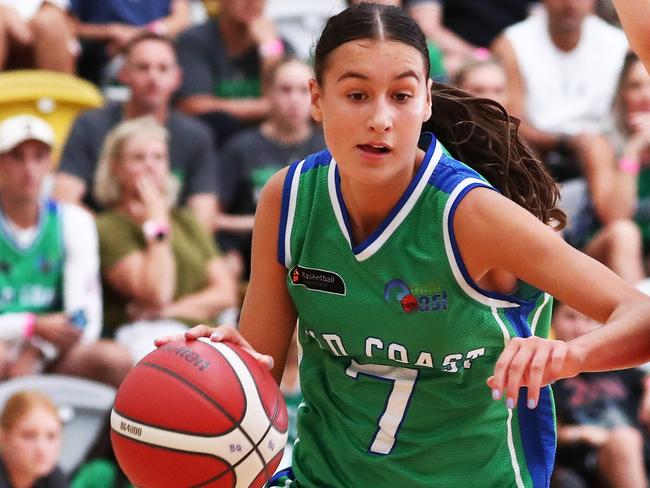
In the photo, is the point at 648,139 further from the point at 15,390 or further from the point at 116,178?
the point at 15,390

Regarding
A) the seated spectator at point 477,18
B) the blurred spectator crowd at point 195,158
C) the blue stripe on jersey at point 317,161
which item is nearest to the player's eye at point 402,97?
the blue stripe on jersey at point 317,161

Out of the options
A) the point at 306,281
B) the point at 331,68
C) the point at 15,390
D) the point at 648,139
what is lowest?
the point at 15,390

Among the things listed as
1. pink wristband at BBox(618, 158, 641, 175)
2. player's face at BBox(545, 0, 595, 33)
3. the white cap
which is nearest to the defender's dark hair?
the white cap

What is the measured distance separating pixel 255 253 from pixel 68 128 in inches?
163

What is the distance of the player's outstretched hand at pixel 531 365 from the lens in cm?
262

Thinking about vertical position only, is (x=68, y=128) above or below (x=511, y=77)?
below

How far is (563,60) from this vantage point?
26.2 ft

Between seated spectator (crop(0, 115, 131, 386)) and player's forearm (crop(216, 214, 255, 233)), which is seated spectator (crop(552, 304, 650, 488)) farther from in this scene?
seated spectator (crop(0, 115, 131, 386))

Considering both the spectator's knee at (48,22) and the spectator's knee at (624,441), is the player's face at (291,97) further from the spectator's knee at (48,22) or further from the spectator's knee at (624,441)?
the spectator's knee at (624,441)

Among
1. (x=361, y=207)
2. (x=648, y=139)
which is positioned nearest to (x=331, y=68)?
(x=361, y=207)

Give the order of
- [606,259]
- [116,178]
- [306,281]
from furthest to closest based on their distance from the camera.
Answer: [606,259]
[116,178]
[306,281]

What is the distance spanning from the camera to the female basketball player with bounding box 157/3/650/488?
10.1ft

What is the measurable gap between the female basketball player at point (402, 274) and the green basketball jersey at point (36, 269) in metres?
2.83

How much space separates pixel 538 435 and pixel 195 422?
0.92 meters
